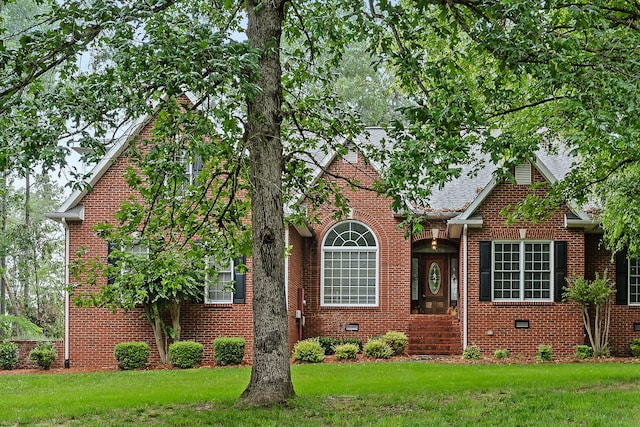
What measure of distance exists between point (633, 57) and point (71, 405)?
871 cm

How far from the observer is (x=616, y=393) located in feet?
39.5

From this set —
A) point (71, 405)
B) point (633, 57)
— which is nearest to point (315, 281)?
point (71, 405)

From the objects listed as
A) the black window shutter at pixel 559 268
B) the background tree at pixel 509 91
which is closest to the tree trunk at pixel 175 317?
the black window shutter at pixel 559 268

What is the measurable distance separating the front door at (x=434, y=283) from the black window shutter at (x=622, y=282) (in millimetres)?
4452

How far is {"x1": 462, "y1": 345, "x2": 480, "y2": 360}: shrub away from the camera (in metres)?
20.2

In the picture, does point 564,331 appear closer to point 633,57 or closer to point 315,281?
point 315,281

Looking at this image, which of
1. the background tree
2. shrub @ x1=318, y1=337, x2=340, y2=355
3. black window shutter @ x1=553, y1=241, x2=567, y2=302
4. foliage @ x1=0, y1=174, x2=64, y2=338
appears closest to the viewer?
the background tree

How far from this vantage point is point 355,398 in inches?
474

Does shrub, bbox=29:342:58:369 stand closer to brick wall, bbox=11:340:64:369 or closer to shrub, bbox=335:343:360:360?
brick wall, bbox=11:340:64:369

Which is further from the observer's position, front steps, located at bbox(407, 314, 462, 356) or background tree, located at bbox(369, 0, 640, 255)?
front steps, located at bbox(407, 314, 462, 356)

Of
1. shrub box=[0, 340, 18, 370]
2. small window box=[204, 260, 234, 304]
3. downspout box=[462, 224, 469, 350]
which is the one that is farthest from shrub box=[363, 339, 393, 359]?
shrub box=[0, 340, 18, 370]

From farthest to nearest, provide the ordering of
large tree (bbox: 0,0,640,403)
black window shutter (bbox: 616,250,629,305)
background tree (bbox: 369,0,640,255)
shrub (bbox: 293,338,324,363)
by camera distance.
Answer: black window shutter (bbox: 616,250,629,305) → shrub (bbox: 293,338,324,363) → background tree (bbox: 369,0,640,255) → large tree (bbox: 0,0,640,403)

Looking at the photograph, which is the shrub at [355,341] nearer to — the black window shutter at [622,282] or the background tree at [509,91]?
the black window shutter at [622,282]

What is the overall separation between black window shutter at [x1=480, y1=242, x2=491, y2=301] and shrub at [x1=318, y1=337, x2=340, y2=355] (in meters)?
3.76
